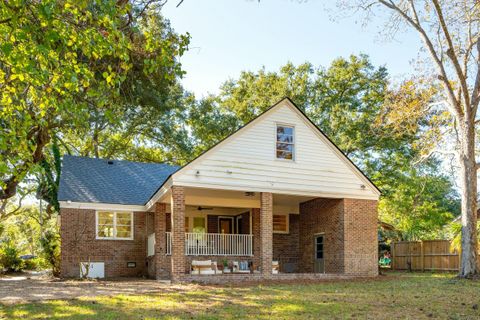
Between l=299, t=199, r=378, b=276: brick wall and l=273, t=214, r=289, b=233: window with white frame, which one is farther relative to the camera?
l=273, t=214, r=289, b=233: window with white frame

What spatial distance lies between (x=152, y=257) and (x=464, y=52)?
15.0m

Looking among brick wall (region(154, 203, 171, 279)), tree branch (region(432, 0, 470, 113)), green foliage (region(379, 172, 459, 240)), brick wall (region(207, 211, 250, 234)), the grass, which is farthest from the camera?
green foliage (region(379, 172, 459, 240))

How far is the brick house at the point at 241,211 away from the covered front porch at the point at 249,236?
0.04 m

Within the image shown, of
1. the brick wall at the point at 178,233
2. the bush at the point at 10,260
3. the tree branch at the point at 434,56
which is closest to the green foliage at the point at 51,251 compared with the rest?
the brick wall at the point at 178,233

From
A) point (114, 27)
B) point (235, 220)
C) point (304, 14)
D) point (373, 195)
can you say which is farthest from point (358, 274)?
point (114, 27)

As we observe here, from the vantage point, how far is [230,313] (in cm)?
866

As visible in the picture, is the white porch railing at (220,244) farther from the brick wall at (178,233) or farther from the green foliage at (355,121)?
the green foliage at (355,121)

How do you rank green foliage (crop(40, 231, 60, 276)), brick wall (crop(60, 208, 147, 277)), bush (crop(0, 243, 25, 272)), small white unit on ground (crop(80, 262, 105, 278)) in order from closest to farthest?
small white unit on ground (crop(80, 262, 105, 278)) < brick wall (crop(60, 208, 147, 277)) < green foliage (crop(40, 231, 60, 276)) < bush (crop(0, 243, 25, 272))

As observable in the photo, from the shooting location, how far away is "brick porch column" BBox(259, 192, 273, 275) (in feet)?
52.5

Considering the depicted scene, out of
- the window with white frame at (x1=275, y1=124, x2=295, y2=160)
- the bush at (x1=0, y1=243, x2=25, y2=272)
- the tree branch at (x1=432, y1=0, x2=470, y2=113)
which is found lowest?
the bush at (x1=0, y1=243, x2=25, y2=272)

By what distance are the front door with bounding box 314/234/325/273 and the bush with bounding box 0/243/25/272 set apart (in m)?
16.6

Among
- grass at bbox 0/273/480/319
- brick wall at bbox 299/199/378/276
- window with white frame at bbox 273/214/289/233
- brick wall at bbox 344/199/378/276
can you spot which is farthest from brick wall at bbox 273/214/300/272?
grass at bbox 0/273/480/319

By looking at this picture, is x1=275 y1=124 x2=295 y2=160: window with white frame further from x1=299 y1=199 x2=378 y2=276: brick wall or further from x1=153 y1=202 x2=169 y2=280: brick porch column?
x1=153 y1=202 x2=169 y2=280: brick porch column

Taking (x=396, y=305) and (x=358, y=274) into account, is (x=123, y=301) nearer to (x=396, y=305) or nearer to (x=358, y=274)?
(x=396, y=305)
